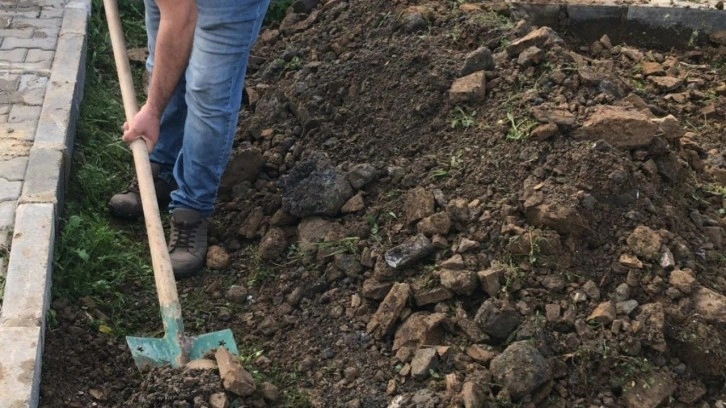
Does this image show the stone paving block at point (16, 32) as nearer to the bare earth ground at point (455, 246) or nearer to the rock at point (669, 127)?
the bare earth ground at point (455, 246)

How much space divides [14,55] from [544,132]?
3.24 metres

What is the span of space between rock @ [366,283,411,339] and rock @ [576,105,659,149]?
1098 millimetres

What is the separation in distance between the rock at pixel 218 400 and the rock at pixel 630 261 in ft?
5.32

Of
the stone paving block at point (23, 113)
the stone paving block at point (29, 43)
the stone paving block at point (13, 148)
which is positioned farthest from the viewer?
the stone paving block at point (29, 43)

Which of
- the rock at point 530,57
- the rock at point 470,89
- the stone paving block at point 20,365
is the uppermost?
the rock at point 530,57

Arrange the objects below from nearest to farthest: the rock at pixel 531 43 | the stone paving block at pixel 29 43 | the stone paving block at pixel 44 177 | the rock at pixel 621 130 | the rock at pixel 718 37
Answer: the rock at pixel 621 130, the stone paving block at pixel 44 177, the rock at pixel 531 43, the stone paving block at pixel 29 43, the rock at pixel 718 37

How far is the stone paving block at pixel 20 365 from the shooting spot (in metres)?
2.94

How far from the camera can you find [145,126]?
3684 millimetres

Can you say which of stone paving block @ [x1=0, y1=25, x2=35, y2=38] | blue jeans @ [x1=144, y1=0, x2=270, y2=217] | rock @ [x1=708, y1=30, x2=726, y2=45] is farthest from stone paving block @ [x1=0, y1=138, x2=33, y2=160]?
rock @ [x1=708, y1=30, x2=726, y2=45]

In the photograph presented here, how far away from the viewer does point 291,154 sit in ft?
14.8

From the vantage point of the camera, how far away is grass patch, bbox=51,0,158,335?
3752mm

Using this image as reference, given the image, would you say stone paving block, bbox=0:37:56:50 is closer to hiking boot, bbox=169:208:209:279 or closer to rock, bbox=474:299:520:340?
hiking boot, bbox=169:208:209:279

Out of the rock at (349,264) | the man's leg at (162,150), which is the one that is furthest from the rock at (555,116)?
the man's leg at (162,150)

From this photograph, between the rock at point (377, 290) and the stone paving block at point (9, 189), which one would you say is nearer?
the rock at point (377, 290)
